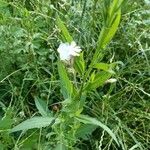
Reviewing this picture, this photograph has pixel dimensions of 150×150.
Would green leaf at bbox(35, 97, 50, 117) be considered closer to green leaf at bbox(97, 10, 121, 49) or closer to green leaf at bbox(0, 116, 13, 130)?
green leaf at bbox(0, 116, 13, 130)

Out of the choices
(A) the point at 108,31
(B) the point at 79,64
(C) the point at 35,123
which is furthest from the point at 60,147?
(A) the point at 108,31

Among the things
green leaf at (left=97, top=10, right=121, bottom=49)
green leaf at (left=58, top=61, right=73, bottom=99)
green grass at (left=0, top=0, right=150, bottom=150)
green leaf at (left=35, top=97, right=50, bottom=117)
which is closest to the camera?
green leaf at (left=97, top=10, right=121, bottom=49)

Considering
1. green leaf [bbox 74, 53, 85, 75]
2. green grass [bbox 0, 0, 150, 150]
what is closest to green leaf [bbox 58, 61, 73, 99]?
green leaf [bbox 74, 53, 85, 75]

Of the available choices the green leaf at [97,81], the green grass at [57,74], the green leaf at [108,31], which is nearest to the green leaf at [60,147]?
the green grass at [57,74]

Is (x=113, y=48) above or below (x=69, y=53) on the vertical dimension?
below

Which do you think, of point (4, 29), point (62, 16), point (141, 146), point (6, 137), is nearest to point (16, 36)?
point (4, 29)

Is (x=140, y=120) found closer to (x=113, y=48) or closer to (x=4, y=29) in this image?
(x=113, y=48)
